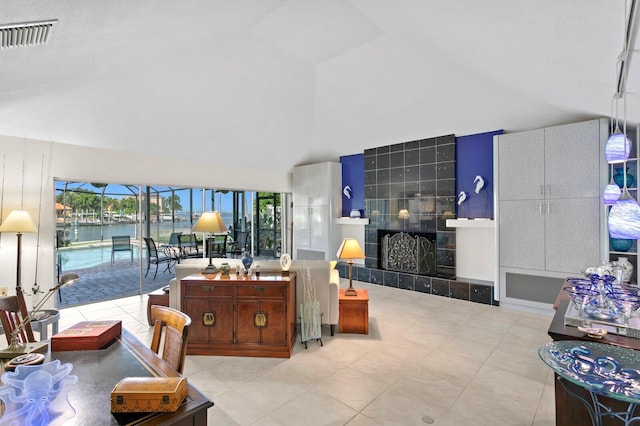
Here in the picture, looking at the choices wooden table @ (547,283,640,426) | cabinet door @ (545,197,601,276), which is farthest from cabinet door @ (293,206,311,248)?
wooden table @ (547,283,640,426)

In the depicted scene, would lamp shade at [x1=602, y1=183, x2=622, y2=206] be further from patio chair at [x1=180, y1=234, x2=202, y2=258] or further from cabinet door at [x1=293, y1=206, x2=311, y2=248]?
patio chair at [x1=180, y1=234, x2=202, y2=258]

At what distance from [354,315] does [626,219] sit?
2.53m

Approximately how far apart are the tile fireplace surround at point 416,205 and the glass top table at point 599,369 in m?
3.52

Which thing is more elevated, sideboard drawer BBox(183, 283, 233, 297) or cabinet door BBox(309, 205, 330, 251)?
cabinet door BBox(309, 205, 330, 251)

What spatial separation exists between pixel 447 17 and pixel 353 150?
14.5 feet

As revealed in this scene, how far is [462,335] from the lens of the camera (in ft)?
11.6

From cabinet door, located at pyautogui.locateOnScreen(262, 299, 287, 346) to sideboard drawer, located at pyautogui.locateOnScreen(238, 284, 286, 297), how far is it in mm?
70

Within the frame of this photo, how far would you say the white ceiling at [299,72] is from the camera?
2.04 meters

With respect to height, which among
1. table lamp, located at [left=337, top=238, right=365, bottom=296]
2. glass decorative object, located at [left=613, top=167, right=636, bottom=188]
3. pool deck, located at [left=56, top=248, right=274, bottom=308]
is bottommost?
pool deck, located at [left=56, top=248, right=274, bottom=308]

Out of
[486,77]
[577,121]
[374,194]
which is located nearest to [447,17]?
[486,77]

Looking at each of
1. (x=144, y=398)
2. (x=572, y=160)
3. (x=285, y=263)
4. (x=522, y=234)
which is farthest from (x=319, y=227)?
(x=144, y=398)

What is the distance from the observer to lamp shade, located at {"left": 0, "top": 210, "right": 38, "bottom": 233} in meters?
3.46

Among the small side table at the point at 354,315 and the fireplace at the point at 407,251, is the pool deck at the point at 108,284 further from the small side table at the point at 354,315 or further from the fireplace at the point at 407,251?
the fireplace at the point at 407,251

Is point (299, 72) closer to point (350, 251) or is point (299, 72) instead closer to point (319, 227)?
point (350, 251)
